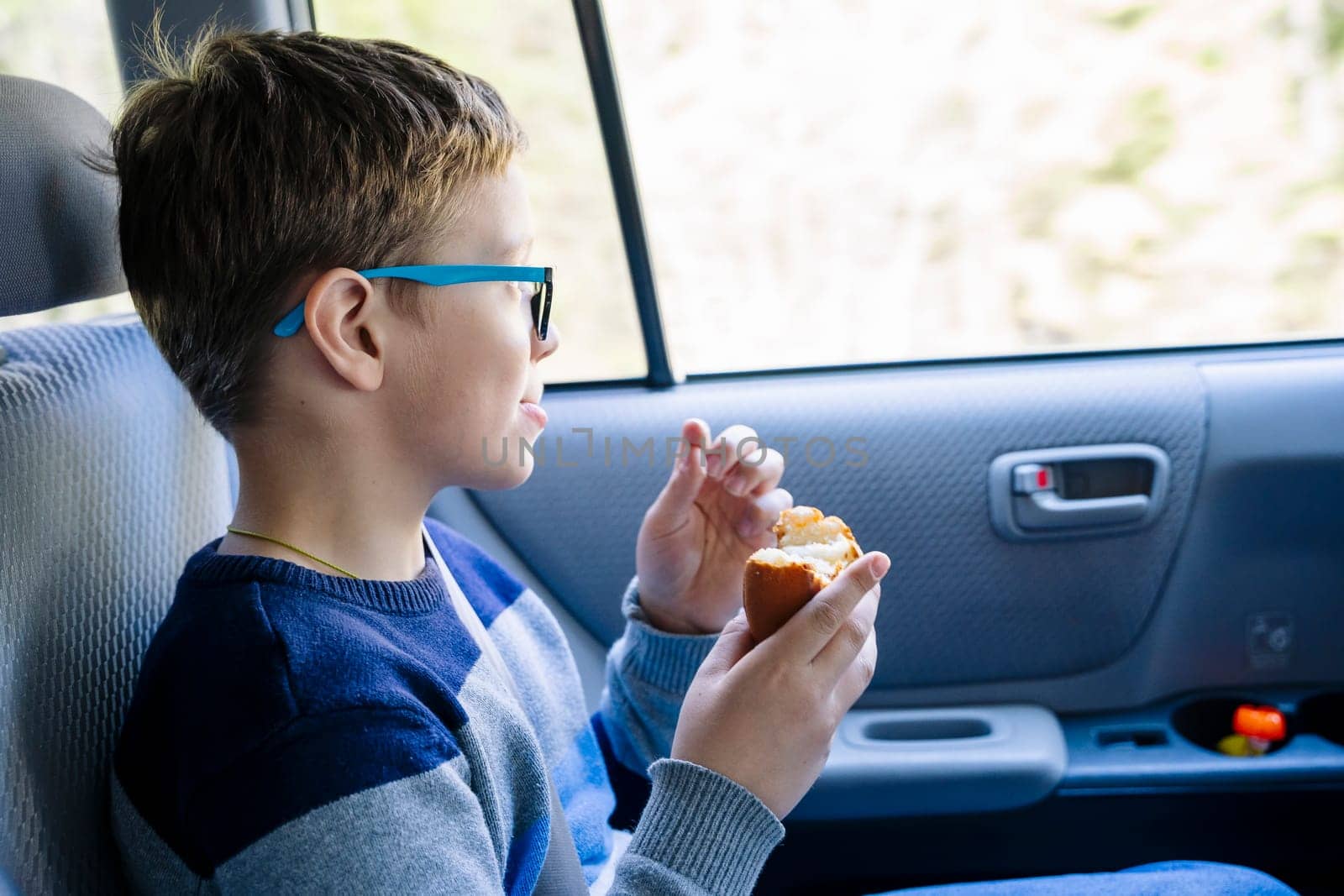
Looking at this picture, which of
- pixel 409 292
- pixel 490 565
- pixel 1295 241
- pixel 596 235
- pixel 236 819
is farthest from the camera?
pixel 1295 241

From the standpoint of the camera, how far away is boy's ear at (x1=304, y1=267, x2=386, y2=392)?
41.9 inches

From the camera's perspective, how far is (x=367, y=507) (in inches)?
43.7

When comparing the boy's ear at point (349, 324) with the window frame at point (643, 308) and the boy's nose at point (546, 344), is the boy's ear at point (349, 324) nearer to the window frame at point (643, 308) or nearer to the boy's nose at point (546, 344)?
the boy's nose at point (546, 344)

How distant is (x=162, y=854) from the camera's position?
96 cm

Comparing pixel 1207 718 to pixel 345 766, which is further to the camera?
pixel 1207 718

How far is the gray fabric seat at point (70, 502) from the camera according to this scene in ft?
3.14

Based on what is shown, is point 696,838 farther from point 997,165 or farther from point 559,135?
point 997,165

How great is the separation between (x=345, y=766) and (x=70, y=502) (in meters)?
0.39

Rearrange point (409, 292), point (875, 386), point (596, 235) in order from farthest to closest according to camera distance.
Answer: point (596, 235) < point (875, 386) < point (409, 292)

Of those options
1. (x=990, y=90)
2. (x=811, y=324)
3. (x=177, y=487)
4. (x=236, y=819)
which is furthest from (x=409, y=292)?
(x=990, y=90)

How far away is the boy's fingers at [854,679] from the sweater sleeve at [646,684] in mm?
257

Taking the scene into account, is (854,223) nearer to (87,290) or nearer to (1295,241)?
(1295,241)

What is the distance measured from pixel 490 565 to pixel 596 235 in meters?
0.87

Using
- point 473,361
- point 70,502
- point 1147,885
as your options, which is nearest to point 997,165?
point 1147,885
